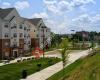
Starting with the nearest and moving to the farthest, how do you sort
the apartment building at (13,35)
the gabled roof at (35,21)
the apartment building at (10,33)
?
the apartment building at (10,33), the apartment building at (13,35), the gabled roof at (35,21)

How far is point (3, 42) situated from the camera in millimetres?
74750

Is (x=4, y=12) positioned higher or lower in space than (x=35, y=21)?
higher

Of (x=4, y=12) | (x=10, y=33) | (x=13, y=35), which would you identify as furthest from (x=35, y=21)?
(x=4, y=12)

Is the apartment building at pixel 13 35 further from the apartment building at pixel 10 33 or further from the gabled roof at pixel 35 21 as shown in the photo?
the gabled roof at pixel 35 21

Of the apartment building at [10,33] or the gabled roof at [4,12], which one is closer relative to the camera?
the apartment building at [10,33]

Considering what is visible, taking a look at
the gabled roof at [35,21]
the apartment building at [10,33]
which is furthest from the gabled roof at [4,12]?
the gabled roof at [35,21]

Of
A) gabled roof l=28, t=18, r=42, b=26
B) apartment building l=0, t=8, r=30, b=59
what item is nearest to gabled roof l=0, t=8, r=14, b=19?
apartment building l=0, t=8, r=30, b=59

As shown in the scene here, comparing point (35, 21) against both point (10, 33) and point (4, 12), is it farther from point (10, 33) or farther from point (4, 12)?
point (4, 12)

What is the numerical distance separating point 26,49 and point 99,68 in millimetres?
63849

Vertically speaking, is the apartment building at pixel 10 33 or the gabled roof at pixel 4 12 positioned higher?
the gabled roof at pixel 4 12

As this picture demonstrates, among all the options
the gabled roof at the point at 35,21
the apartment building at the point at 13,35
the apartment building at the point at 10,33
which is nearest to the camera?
the apartment building at the point at 10,33

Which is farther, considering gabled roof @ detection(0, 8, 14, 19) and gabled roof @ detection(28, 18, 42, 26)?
gabled roof @ detection(28, 18, 42, 26)

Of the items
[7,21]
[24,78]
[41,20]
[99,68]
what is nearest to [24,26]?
[7,21]

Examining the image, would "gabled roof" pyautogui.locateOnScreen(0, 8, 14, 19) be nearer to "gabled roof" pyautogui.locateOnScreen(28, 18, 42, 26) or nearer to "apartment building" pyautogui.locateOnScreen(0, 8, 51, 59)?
"apartment building" pyautogui.locateOnScreen(0, 8, 51, 59)
